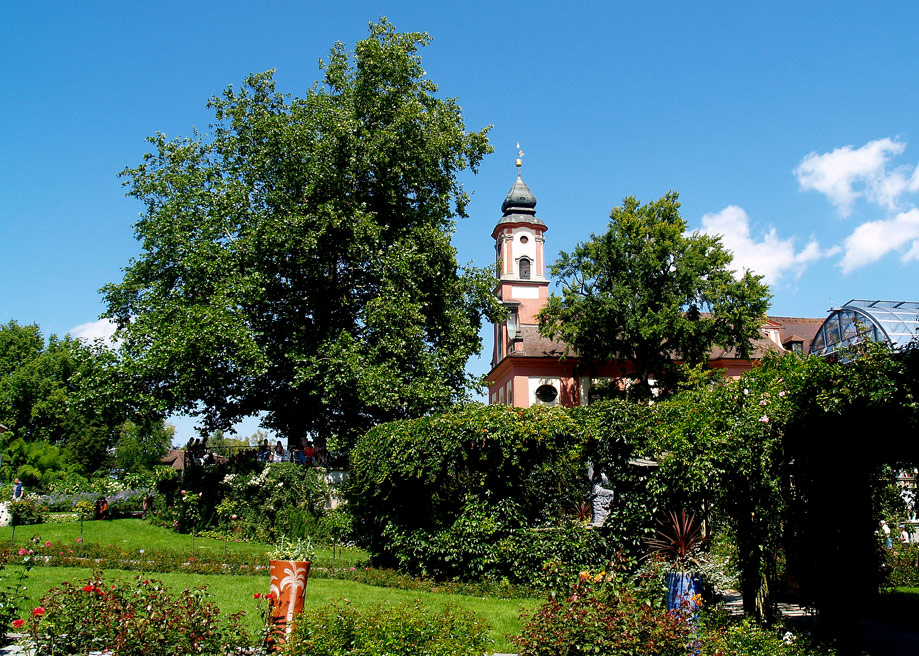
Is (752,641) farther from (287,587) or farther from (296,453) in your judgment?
(296,453)

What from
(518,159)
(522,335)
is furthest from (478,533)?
(518,159)

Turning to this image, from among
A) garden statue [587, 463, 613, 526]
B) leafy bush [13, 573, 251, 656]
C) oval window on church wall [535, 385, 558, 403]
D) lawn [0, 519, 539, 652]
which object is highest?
oval window on church wall [535, 385, 558, 403]

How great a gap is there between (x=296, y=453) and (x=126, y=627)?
15423 mm

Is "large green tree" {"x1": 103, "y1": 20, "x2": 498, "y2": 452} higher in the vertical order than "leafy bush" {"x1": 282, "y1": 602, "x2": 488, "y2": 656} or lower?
higher

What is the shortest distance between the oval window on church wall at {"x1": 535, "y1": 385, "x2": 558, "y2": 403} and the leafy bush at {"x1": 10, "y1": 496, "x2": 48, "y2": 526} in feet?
79.9

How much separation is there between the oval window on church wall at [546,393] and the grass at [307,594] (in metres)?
26.6

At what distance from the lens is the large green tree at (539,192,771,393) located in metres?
29.5

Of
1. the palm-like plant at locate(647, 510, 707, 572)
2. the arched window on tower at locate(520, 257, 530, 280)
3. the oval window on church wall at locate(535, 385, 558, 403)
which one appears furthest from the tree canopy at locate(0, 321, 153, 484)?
the palm-like plant at locate(647, 510, 707, 572)

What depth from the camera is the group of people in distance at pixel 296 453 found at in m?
20.6

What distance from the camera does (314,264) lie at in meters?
22.2

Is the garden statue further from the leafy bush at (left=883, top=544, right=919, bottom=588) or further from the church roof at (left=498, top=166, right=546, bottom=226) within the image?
the church roof at (left=498, top=166, right=546, bottom=226)

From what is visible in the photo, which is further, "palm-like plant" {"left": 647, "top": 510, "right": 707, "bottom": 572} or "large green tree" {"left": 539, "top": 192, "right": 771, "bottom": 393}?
"large green tree" {"left": 539, "top": 192, "right": 771, "bottom": 393}

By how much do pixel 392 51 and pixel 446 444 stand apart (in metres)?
16.2

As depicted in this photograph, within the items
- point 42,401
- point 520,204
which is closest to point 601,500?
point 520,204
